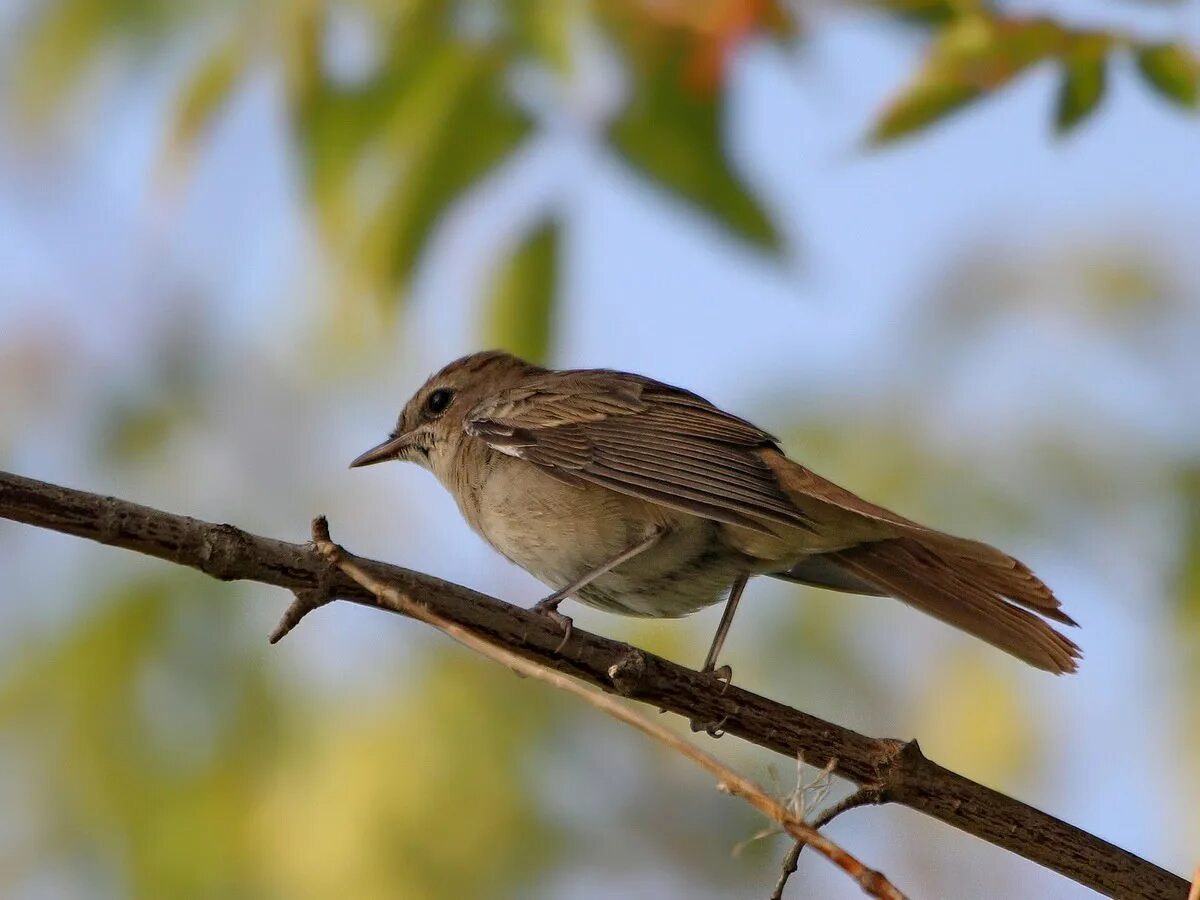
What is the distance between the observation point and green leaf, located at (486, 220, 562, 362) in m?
4.04

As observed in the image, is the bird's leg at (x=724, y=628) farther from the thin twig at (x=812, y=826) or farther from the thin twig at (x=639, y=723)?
the thin twig at (x=639, y=723)

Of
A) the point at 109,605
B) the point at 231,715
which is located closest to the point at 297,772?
the point at 231,715

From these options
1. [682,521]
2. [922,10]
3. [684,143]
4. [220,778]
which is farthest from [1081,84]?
[220,778]

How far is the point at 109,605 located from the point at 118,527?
2.81 m

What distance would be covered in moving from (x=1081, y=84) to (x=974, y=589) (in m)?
1.63

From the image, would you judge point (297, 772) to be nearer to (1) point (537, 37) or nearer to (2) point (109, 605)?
(2) point (109, 605)

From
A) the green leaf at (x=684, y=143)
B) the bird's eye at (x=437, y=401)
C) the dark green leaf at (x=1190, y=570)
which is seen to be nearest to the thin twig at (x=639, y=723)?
the green leaf at (x=684, y=143)

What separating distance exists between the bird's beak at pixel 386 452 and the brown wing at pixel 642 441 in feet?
1.67

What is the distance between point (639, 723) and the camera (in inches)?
98.8

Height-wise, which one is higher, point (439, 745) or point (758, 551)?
point (758, 551)

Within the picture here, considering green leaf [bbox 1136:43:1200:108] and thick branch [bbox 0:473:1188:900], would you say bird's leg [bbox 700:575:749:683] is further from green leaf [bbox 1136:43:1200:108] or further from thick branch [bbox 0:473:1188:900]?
green leaf [bbox 1136:43:1200:108]

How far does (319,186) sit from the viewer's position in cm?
386

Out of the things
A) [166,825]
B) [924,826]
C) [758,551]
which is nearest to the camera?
[758,551]

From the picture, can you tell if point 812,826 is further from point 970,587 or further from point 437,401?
point 437,401
